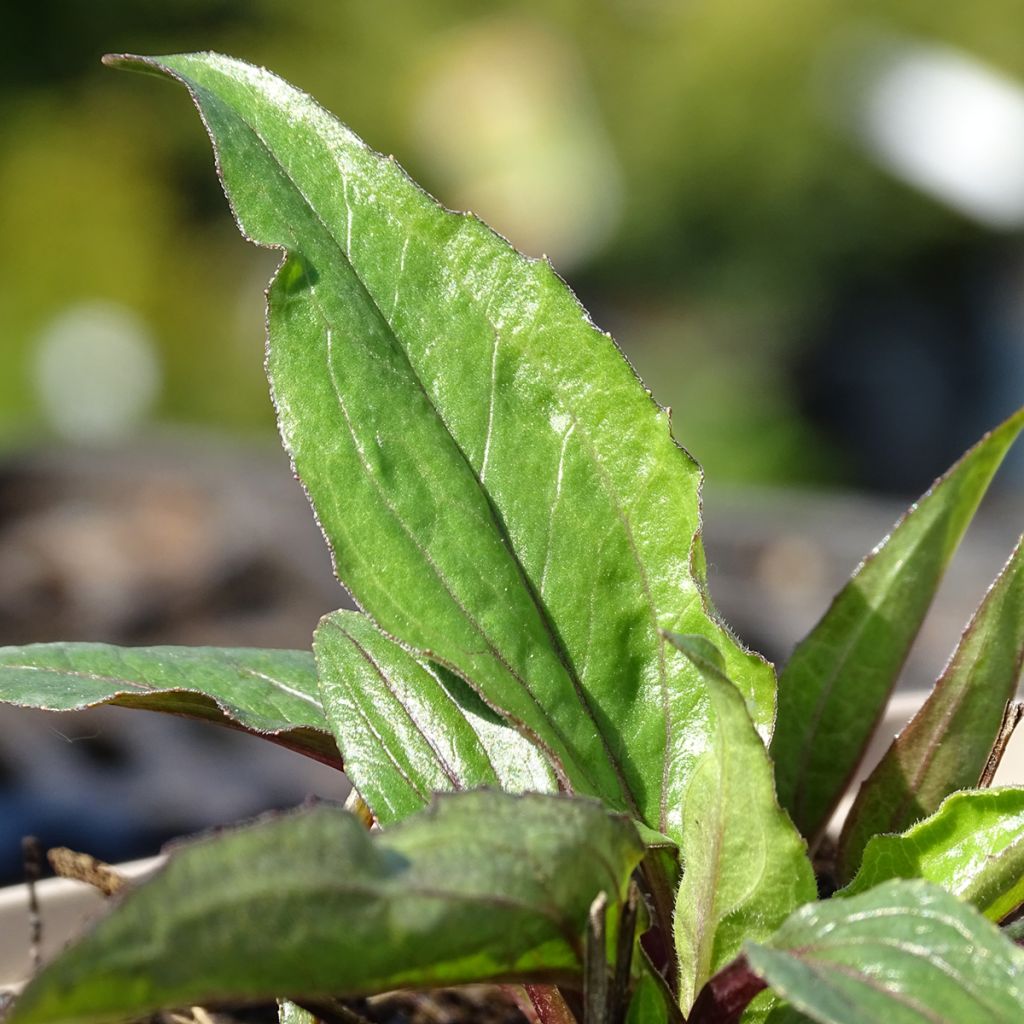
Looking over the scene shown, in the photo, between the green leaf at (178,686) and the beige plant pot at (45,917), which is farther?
the beige plant pot at (45,917)

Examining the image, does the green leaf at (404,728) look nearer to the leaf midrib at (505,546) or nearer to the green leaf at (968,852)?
the leaf midrib at (505,546)

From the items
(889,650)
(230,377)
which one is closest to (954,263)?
(230,377)

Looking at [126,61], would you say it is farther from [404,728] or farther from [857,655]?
[857,655]

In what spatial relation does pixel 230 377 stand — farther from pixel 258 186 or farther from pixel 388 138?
pixel 258 186

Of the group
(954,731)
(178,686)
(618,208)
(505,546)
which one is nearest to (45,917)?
(178,686)

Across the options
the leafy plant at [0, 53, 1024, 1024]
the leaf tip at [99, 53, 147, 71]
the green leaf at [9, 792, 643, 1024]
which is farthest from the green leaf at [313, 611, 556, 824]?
the leaf tip at [99, 53, 147, 71]

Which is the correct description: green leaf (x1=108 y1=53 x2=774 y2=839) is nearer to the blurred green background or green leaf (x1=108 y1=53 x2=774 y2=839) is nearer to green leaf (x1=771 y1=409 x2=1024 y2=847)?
green leaf (x1=771 y1=409 x2=1024 y2=847)

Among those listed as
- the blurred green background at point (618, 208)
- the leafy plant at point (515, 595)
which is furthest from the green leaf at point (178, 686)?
the blurred green background at point (618, 208)
